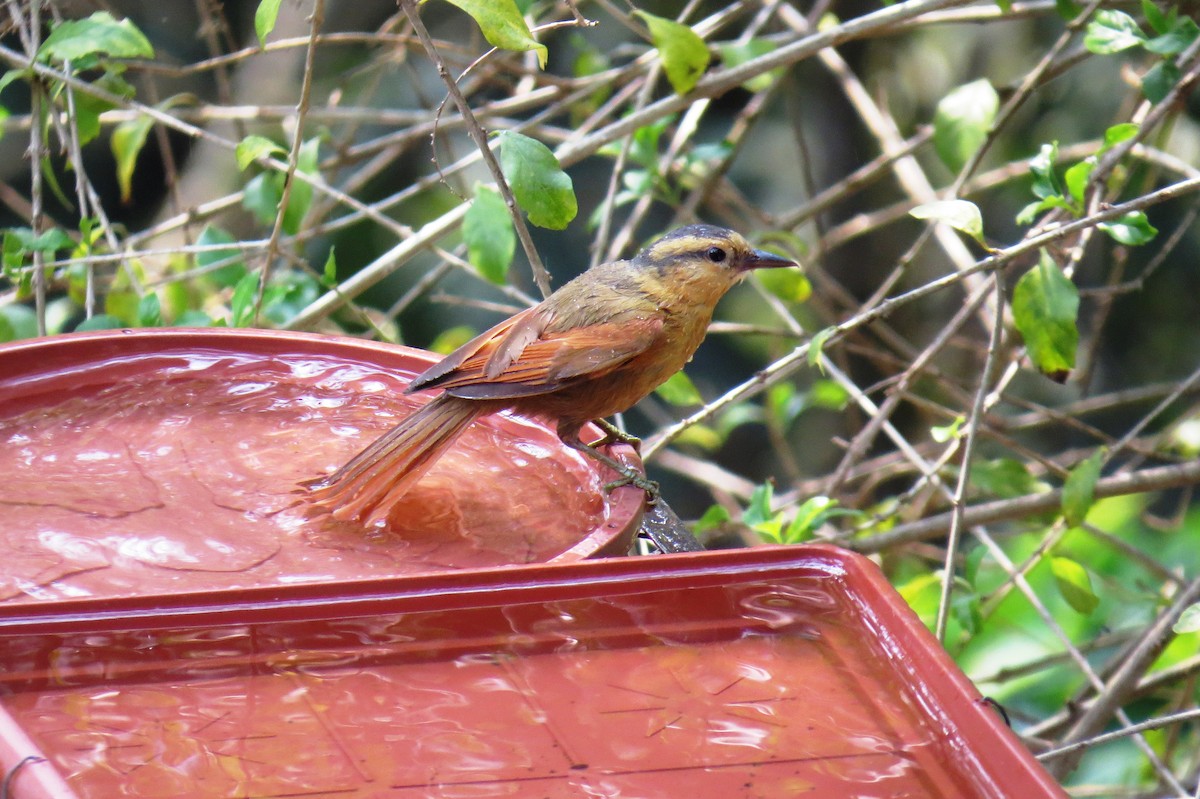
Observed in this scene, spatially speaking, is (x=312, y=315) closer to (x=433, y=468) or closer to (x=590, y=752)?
A: (x=433, y=468)

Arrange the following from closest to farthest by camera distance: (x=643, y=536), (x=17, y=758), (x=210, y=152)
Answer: (x=17, y=758)
(x=643, y=536)
(x=210, y=152)

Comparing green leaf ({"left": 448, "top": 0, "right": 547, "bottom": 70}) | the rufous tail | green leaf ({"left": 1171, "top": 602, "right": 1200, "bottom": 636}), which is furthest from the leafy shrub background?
the rufous tail

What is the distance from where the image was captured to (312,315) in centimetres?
387

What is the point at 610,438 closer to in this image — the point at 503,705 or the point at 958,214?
the point at 958,214

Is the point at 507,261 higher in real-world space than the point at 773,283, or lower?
higher

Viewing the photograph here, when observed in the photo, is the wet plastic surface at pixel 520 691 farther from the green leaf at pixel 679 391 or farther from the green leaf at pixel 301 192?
the green leaf at pixel 301 192

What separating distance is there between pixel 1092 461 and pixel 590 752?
2261 millimetres

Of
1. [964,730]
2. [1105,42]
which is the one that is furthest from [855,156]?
[964,730]

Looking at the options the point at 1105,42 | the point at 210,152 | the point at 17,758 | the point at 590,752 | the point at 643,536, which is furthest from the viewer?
the point at 210,152

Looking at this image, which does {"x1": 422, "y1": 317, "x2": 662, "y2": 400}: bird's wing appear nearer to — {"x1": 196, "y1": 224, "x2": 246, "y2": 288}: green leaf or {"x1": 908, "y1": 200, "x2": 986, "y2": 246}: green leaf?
{"x1": 908, "y1": 200, "x2": 986, "y2": 246}: green leaf

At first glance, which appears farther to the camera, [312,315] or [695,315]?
[312,315]

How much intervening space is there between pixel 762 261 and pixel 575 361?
Answer: 87 cm

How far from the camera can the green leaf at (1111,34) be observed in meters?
3.15

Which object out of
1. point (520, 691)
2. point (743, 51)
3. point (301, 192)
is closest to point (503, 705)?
point (520, 691)
